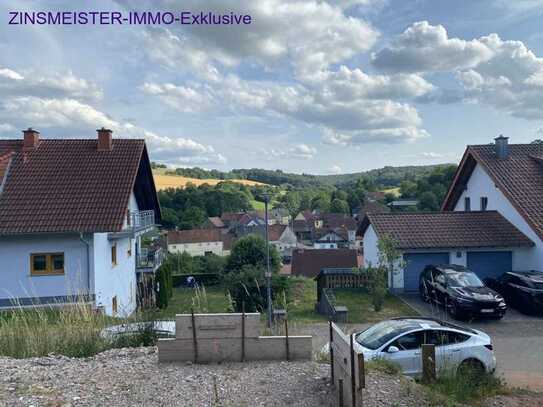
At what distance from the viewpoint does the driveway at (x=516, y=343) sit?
907 cm

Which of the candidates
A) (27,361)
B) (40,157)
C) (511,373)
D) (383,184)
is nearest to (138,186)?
(40,157)

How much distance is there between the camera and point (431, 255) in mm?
18391

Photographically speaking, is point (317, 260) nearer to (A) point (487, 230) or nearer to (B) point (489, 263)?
(A) point (487, 230)

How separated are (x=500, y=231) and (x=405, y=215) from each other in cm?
402

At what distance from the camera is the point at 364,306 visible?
16312mm

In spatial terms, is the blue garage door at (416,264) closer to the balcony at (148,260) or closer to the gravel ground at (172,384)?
the gravel ground at (172,384)

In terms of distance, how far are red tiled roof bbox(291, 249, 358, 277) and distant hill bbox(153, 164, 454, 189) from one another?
132ft

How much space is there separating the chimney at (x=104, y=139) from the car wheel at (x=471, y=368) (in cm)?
1802

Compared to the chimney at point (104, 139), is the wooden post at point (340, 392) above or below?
below

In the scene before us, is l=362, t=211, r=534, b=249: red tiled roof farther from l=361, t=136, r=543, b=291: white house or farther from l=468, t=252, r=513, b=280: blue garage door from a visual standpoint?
l=468, t=252, r=513, b=280: blue garage door

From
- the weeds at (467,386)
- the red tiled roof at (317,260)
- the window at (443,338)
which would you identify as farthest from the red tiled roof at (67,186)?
the red tiled roof at (317,260)

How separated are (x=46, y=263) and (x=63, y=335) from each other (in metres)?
10.9

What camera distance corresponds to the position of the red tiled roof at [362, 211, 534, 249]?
1825cm

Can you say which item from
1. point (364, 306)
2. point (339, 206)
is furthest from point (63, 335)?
point (339, 206)
